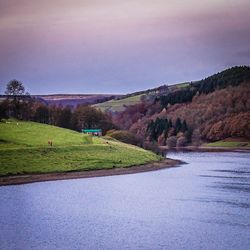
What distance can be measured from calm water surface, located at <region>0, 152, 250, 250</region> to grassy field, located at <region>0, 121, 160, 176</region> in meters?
7.67

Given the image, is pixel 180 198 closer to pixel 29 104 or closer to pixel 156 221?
pixel 156 221

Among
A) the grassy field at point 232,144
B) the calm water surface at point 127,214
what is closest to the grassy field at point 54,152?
the calm water surface at point 127,214

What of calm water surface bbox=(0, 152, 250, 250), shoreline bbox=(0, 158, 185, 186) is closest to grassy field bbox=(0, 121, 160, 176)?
shoreline bbox=(0, 158, 185, 186)

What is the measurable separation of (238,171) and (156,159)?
19.3 metres

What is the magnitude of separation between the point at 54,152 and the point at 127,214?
134ft

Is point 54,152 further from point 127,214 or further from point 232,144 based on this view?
point 232,144

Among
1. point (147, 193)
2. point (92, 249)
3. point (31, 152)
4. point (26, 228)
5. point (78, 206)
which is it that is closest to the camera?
point (92, 249)

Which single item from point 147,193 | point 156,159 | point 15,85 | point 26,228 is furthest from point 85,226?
point 15,85

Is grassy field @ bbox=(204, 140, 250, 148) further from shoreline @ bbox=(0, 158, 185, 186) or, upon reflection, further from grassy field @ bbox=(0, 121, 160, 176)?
shoreline @ bbox=(0, 158, 185, 186)

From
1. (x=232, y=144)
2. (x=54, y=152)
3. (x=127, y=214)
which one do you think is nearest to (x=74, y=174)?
(x=54, y=152)

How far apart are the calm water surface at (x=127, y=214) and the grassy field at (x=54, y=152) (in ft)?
25.2

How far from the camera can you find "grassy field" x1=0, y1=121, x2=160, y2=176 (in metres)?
81.0

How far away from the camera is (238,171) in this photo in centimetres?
9112

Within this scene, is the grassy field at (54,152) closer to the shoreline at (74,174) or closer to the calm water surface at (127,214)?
the shoreline at (74,174)
